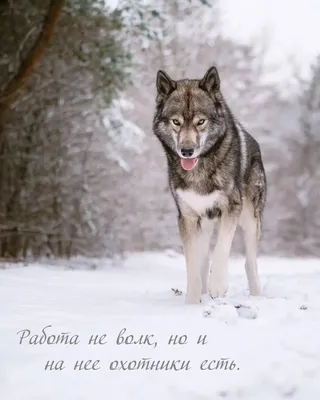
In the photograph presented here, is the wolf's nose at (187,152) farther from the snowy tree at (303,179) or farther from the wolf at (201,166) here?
the snowy tree at (303,179)

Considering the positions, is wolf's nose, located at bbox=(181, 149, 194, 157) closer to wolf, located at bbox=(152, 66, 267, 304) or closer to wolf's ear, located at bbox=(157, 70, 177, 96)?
wolf, located at bbox=(152, 66, 267, 304)

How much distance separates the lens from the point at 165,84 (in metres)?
5.23

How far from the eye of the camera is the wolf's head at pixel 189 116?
4871 mm

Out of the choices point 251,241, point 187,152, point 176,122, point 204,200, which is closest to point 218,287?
point 204,200

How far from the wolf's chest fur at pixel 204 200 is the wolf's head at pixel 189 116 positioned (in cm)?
26

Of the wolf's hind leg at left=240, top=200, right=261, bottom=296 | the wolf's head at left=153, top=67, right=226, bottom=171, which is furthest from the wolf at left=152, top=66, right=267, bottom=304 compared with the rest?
the wolf's hind leg at left=240, top=200, right=261, bottom=296

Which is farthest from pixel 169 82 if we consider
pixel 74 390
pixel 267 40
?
pixel 267 40

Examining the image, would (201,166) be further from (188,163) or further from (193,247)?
(193,247)

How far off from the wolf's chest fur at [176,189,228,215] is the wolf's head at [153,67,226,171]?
0.26 meters

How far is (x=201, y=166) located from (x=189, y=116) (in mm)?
474

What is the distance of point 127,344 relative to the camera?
3.41 m

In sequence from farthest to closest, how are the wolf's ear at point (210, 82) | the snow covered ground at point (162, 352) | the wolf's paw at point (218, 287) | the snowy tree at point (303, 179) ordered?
the snowy tree at point (303, 179)
the wolf's ear at point (210, 82)
the wolf's paw at point (218, 287)
the snow covered ground at point (162, 352)

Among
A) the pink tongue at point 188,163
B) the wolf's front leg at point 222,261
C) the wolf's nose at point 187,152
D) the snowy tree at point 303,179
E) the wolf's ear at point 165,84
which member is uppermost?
the wolf's ear at point 165,84

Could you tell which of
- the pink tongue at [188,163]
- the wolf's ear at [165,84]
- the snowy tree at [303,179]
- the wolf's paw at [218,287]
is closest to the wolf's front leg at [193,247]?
the wolf's paw at [218,287]
